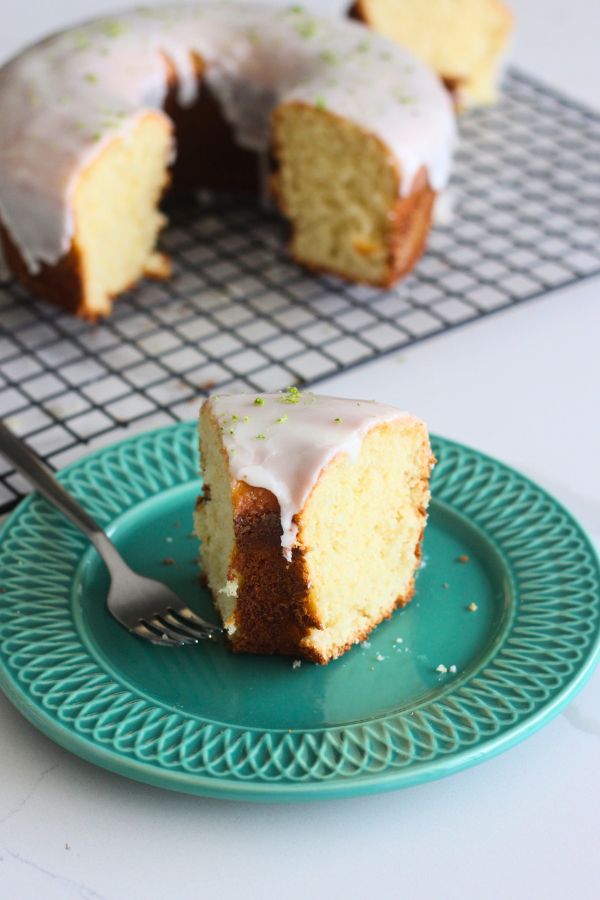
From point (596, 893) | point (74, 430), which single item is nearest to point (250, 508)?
point (596, 893)

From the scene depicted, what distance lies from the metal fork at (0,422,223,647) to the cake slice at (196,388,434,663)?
0.06 meters

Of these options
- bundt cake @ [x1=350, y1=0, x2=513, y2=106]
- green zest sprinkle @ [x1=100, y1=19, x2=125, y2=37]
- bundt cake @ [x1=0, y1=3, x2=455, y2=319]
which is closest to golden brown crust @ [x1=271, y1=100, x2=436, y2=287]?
bundt cake @ [x1=0, y1=3, x2=455, y2=319]

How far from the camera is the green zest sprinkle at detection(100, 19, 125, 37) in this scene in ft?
9.22

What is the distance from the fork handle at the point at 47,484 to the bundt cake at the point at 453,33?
1.87 metres

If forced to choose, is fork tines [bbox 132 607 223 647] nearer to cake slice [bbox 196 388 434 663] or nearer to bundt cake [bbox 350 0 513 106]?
cake slice [bbox 196 388 434 663]

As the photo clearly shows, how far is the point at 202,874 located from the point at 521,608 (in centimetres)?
58

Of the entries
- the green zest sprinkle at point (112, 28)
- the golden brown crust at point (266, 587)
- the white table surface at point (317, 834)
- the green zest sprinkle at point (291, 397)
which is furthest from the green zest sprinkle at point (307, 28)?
the white table surface at point (317, 834)

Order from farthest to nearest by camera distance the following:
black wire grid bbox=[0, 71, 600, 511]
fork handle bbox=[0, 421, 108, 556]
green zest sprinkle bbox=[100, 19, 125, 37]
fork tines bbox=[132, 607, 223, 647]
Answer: green zest sprinkle bbox=[100, 19, 125, 37]
black wire grid bbox=[0, 71, 600, 511]
fork handle bbox=[0, 421, 108, 556]
fork tines bbox=[132, 607, 223, 647]

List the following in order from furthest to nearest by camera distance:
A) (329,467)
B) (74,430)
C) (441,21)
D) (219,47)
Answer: (441,21), (219,47), (74,430), (329,467)

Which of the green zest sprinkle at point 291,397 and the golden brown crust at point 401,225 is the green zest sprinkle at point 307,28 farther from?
the green zest sprinkle at point 291,397

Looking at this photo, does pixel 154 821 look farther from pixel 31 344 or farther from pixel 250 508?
pixel 31 344

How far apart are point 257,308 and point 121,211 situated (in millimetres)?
382

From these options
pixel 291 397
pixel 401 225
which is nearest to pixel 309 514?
pixel 291 397

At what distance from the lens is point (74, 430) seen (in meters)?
2.22
